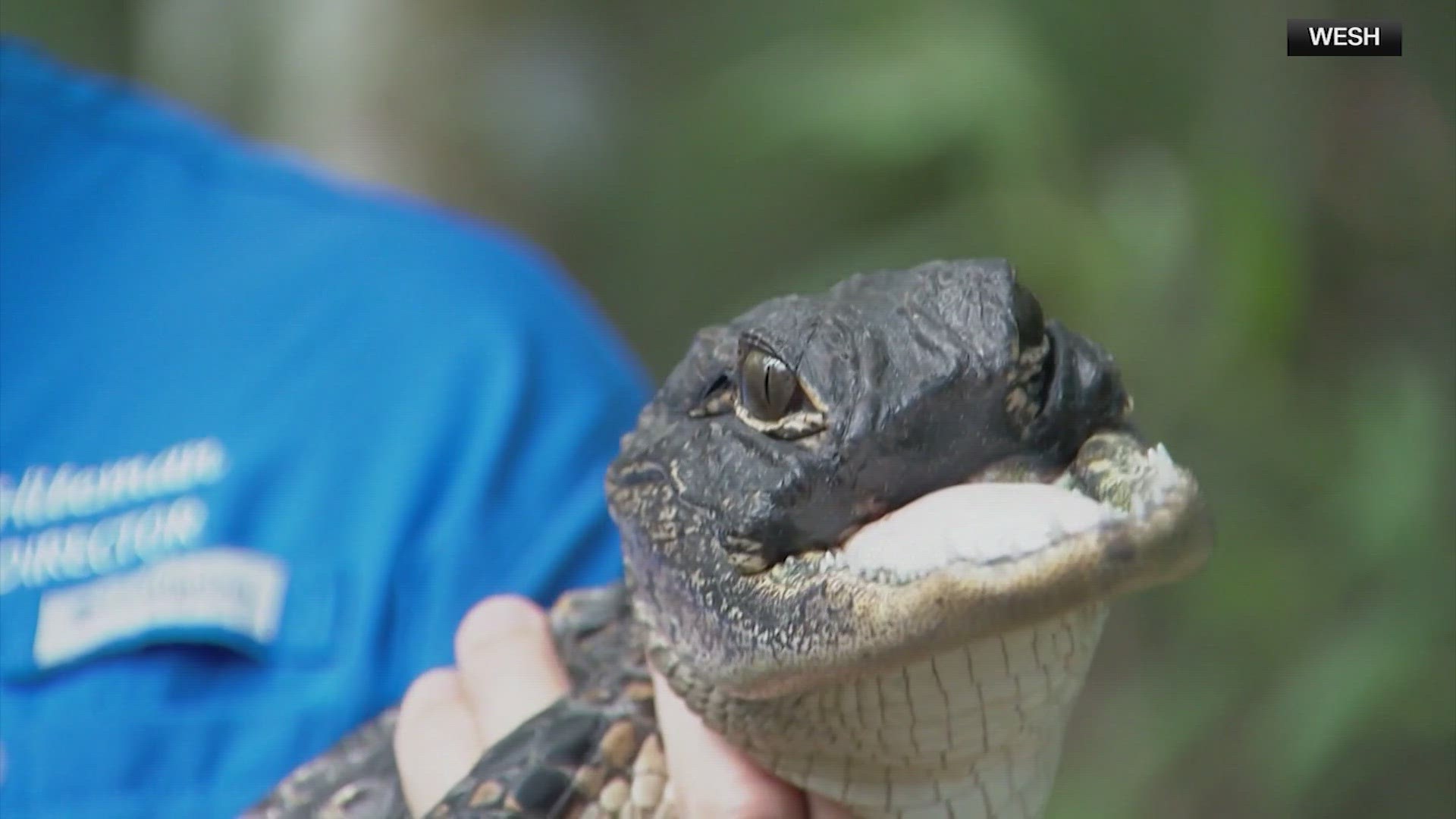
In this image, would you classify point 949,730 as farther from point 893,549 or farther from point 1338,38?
point 1338,38

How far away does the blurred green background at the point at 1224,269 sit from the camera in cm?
174

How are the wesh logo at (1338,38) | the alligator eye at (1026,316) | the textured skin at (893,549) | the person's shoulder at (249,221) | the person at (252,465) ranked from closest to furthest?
the textured skin at (893,549) < the alligator eye at (1026,316) < the person at (252,465) < the person's shoulder at (249,221) < the wesh logo at (1338,38)

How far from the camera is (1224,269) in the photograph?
1805 mm

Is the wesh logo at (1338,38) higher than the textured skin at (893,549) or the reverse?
higher

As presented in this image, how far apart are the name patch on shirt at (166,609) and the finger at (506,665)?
0.70ft

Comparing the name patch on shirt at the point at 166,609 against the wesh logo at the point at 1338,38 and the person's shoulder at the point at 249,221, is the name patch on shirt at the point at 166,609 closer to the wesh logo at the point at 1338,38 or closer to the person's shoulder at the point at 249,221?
the person's shoulder at the point at 249,221

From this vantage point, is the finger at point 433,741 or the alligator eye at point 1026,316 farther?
the finger at point 433,741

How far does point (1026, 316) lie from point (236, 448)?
79cm

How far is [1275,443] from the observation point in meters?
1.87

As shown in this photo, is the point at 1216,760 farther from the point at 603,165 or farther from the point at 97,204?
the point at 603,165

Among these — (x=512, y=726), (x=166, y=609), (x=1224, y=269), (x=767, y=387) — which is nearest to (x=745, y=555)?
(x=767, y=387)

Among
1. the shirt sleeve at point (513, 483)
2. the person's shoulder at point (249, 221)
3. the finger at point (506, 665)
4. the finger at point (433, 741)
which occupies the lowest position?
Result: the finger at point (433, 741)

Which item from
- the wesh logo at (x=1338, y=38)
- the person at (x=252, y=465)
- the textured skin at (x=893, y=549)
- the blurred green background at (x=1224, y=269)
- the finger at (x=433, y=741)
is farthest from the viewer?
the wesh logo at (x=1338, y=38)

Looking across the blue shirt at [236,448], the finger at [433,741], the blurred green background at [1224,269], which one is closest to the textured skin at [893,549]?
the finger at [433,741]
